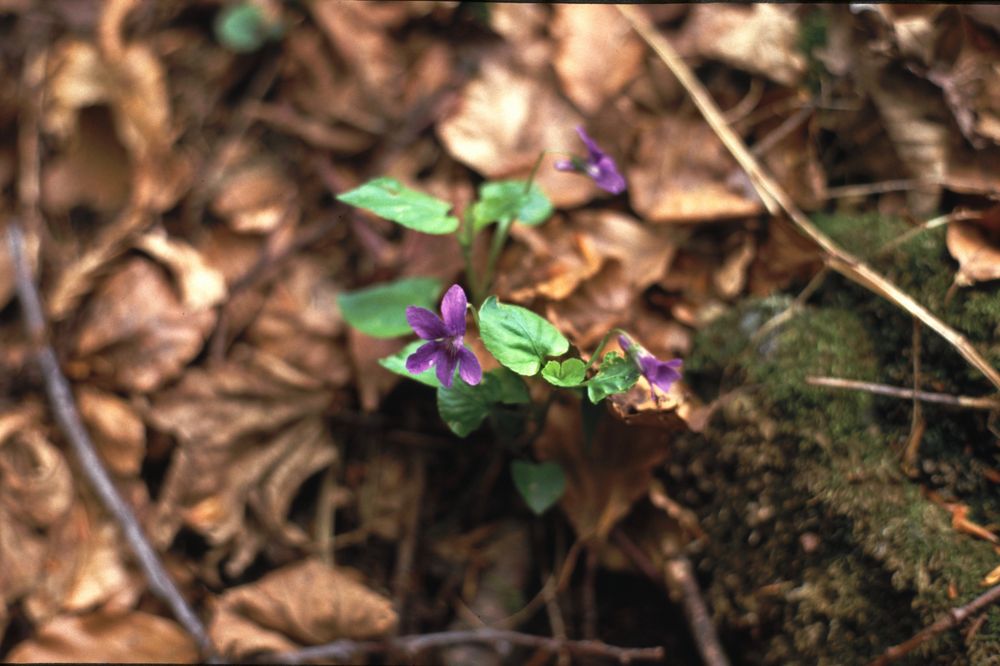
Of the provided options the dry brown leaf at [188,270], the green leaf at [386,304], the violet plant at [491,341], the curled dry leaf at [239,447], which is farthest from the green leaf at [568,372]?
the dry brown leaf at [188,270]

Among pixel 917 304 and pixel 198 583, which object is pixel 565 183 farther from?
pixel 198 583

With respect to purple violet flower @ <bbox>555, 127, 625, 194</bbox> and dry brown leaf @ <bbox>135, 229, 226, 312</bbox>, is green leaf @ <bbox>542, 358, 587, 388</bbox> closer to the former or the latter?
purple violet flower @ <bbox>555, 127, 625, 194</bbox>

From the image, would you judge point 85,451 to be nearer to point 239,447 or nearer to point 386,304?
point 239,447

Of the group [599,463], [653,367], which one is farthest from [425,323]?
[599,463]

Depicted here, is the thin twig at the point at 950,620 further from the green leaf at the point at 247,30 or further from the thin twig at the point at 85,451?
the green leaf at the point at 247,30

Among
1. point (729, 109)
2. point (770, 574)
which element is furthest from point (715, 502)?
point (729, 109)

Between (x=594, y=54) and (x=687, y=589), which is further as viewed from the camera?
(x=594, y=54)

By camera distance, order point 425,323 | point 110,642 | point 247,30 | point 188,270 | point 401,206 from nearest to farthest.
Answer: point 425,323 < point 401,206 < point 110,642 < point 188,270 < point 247,30

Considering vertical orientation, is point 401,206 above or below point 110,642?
above
